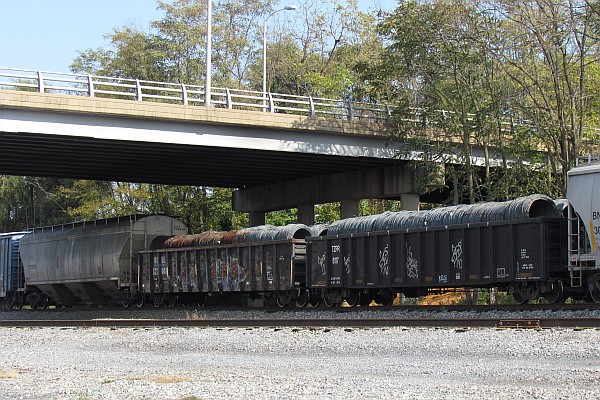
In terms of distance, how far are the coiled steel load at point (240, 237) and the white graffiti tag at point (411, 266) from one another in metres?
5.40

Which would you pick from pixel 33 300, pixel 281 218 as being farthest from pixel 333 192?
pixel 33 300

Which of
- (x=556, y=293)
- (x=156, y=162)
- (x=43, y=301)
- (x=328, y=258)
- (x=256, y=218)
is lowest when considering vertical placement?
(x=43, y=301)

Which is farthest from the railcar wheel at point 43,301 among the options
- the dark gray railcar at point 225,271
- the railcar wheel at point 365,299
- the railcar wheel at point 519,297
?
the railcar wheel at point 519,297

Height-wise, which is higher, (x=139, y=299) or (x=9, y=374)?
(x=9, y=374)

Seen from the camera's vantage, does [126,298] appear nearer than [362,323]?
No

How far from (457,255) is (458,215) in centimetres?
119

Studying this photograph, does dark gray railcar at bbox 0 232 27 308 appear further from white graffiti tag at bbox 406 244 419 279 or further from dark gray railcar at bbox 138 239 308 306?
white graffiti tag at bbox 406 244 419 279

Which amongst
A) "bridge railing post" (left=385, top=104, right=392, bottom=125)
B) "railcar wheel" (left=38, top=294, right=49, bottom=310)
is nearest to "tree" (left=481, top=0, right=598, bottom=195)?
"bridge railing post" (left=385, top=104, right=392, bottom=125)

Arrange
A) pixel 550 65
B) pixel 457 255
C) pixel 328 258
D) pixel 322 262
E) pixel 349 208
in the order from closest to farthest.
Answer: pixel 457 255 → pixel 328 258 → pixel 322 262 → pixel 550 65 → pixel 349 208

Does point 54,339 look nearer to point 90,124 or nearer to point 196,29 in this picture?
point 90,124

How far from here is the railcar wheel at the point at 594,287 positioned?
20625 millimetres

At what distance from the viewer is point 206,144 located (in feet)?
127

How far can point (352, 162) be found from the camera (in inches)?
1790

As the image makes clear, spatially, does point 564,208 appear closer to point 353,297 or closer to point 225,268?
point 353,297
